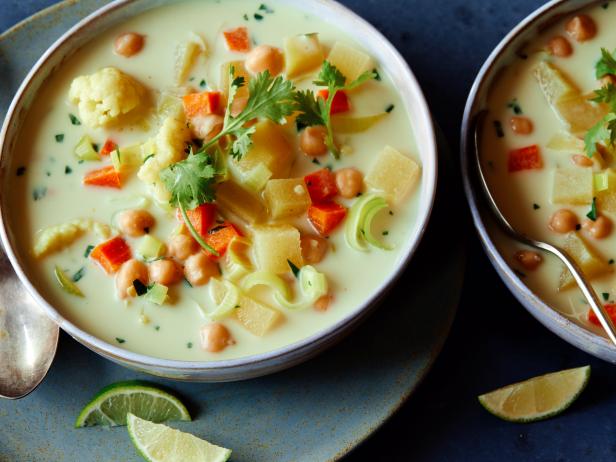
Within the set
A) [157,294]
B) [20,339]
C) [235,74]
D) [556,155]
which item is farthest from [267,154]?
[20,339]

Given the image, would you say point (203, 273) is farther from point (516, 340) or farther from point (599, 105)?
point (599, 105)

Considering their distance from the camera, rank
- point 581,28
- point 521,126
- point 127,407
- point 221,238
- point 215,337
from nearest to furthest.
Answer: point 215,337 < point 221,238 < point 127,407 < point 521,126 < point 581,28

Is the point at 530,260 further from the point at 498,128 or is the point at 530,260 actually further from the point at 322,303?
the point at 322,303

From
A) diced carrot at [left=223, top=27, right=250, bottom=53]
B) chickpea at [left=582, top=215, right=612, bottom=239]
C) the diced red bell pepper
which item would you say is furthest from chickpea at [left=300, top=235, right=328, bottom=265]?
chickpea at [left=582, top=215, right=612, bottom=239]

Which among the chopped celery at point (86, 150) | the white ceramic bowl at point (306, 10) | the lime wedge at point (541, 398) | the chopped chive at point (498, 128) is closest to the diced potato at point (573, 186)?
the chopped chive at point (498, 128)

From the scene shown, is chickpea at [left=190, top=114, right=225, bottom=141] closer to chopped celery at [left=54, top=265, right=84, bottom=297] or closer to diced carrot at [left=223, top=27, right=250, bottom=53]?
diced carrot at [left=223, top=27, right=250, bottom=53]

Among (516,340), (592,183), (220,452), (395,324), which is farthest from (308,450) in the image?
(592,183)
